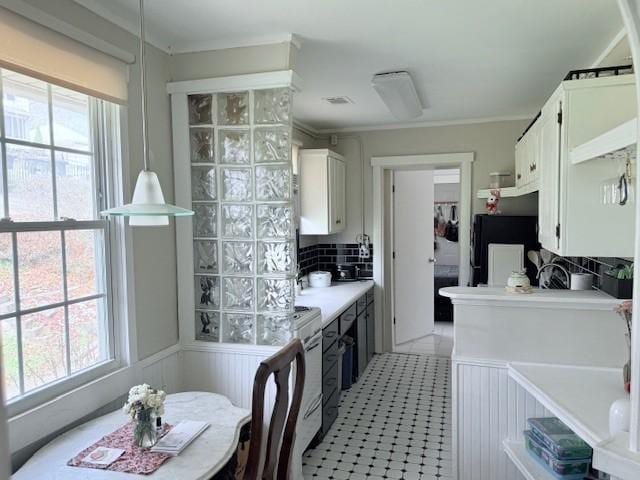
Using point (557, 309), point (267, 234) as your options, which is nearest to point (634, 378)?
point (557, 309)

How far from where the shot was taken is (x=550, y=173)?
2.37 metres

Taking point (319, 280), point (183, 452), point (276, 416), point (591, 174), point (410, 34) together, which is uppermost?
point (410, 34)

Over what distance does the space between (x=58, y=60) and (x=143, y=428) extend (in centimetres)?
142

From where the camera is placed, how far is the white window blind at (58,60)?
1552 mm

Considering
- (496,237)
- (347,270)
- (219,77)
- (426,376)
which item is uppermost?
(219,77)

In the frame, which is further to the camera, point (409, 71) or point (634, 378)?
point (409, 71)

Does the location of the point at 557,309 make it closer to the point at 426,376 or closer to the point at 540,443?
the point at 540,443

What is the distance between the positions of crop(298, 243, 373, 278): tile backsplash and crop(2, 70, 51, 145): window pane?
3.24 m

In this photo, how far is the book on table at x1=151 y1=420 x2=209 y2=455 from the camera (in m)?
1.62

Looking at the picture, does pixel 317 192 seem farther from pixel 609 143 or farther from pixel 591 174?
pixel 609 143

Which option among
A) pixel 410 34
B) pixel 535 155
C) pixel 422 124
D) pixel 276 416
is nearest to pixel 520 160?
pixel 535 155

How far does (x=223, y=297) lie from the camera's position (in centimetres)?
251

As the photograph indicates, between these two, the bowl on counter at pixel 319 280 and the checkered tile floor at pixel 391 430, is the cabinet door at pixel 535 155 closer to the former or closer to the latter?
the checkered tile floor at pixel 391 430

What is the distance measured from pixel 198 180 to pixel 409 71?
5.00 ft
